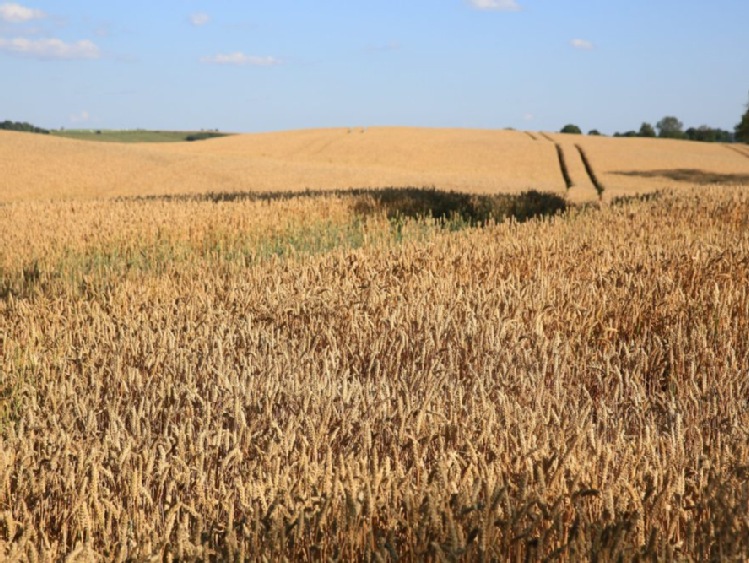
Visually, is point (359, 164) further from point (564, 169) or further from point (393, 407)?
point (393, 407)

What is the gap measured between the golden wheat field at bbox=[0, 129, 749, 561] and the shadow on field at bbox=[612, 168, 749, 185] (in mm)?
31025

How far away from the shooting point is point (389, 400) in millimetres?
3529

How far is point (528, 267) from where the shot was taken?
773 cm

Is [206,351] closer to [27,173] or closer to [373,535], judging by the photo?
[373,535]

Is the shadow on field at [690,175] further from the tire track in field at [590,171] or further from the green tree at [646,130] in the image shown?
the green tree at [646,130]

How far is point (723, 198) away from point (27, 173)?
2705 centimetres

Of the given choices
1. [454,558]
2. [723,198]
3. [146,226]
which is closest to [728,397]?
[454,558]

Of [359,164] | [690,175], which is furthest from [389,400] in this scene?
[359,164]

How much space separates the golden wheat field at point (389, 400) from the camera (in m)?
2.35

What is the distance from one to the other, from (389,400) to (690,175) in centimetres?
4274

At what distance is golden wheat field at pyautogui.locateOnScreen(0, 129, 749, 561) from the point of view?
2348 millimetres

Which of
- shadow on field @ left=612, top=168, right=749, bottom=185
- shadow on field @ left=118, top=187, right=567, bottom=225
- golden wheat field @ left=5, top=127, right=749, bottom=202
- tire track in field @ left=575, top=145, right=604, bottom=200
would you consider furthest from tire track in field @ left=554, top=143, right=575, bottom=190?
shadow on field @ left=118, top=187, right=567, bottom=225

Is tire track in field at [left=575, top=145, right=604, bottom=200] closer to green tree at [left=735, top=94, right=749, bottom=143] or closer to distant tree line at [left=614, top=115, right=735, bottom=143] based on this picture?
green tree at [left=735, top=94, right=749, bottom=143]

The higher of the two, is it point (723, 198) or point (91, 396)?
point (723, 198)
